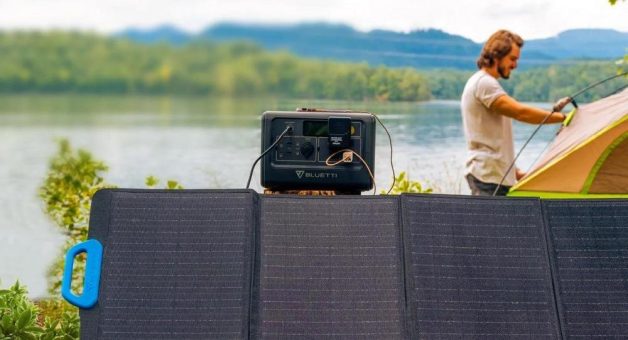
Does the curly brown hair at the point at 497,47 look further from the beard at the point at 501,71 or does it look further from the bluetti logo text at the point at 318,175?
the bluetti logo text at the point at 318,175

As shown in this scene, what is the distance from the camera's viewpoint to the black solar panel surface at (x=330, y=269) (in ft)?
5.33

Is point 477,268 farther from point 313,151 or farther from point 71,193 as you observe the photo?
point 71,193

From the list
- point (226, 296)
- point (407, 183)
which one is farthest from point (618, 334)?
point (407, 183)

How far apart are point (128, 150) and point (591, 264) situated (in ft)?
8.90

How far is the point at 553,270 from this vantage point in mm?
1705

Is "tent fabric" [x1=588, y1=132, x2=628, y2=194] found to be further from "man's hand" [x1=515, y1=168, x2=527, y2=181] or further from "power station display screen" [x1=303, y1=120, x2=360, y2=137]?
"power station display screen" [x1=303, y1=120, x2=360, y2=137]

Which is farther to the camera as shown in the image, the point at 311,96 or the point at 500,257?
the point at 311,96

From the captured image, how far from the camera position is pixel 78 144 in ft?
12.2

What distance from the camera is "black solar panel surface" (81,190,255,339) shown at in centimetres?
161

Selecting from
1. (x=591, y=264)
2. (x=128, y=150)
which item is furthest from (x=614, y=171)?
(x=128, y=150)

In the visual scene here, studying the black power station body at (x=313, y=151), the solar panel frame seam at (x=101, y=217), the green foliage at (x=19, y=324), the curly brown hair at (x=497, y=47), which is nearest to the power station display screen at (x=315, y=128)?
the black power station body at (x=313, y=151)

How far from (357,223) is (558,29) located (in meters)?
2.88

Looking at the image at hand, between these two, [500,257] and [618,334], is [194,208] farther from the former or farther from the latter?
[618,334]

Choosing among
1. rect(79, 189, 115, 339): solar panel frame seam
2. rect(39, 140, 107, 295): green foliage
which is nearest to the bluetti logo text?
rect(79, 189, 115, 339): solar panel frame seam
